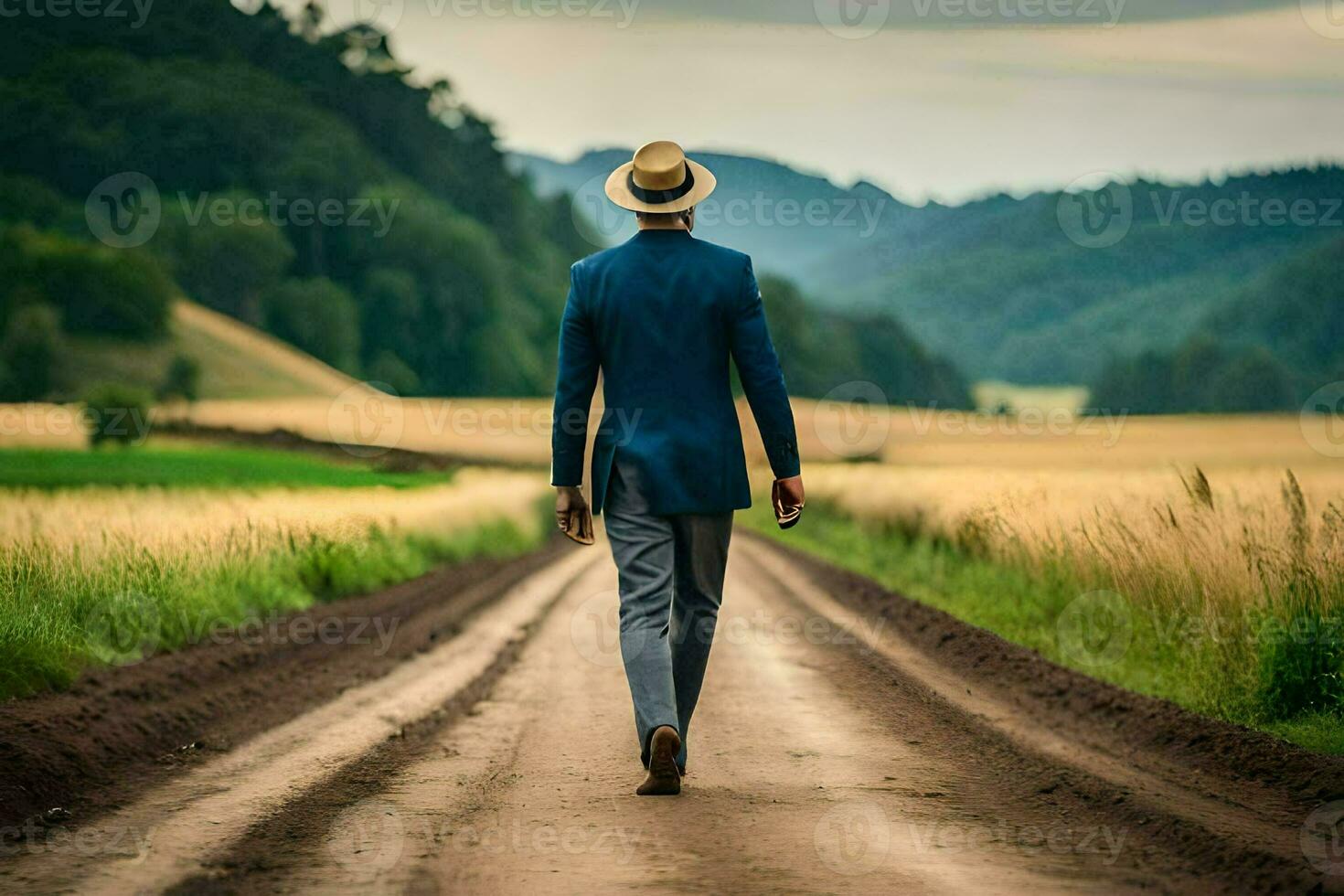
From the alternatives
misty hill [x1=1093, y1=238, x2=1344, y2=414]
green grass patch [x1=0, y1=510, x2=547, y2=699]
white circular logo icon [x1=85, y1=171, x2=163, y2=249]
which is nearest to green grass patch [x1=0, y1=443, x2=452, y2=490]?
green grass patch [x1=0, y1=510, x2=547, y2=699]

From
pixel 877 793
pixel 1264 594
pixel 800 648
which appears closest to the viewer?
pixel 877 793

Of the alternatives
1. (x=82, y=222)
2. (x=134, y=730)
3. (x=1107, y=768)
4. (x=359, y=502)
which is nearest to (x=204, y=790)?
(x=134, y=730)

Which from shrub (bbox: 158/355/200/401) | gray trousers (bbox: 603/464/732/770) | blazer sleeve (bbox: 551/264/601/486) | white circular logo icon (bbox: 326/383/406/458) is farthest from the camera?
shrub (bbox: 158/355/200/401)

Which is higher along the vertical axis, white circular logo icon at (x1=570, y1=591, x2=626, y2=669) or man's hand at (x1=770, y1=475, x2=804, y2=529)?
man's hand at (x1=770, y1=475, x2=804, y2=529)

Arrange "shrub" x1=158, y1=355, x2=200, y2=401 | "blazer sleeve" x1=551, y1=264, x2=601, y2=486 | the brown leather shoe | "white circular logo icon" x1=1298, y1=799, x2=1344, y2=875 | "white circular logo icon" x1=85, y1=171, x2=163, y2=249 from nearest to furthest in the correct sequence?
"white circular logo icon" x1=1298, y1=799, x2=1344, y2=875, the brown leather shoe, "blazer sleeve" x1=551, y1=264, x2=601, y2=486, "shrub" x1=158, y1=355, x2=200, y2=401, "white circular logo icon" x1=85, y1=171, x2=163, y2=249

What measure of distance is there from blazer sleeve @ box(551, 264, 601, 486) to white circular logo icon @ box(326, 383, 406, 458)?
28.3 metres

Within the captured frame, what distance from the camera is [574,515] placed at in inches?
235

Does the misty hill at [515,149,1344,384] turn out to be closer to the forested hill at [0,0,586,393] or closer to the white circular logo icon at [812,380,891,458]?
the forested hill at [0,0,586,393]

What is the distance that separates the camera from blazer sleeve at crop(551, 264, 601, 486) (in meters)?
5.96

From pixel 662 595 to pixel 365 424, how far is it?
40.7 m

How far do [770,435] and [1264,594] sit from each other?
4097 mm

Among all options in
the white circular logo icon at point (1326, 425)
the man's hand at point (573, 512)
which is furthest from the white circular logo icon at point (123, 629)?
the white circular logo icon at point (1326, 425)

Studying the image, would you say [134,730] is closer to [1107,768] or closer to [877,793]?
[877,793]

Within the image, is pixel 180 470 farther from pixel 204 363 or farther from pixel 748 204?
pixel 204 363
